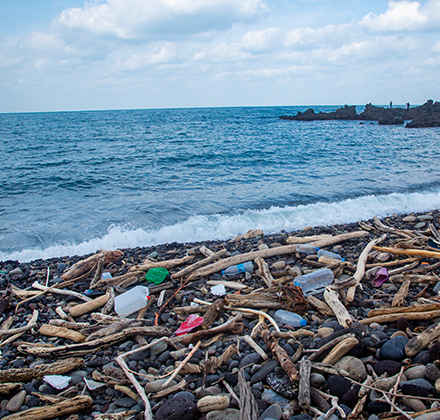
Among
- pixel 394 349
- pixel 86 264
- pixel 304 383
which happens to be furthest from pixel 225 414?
pixel 86 264

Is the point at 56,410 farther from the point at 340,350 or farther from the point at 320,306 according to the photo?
the point at 320,306

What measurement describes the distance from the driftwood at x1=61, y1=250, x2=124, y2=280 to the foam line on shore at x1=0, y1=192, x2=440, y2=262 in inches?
78.9

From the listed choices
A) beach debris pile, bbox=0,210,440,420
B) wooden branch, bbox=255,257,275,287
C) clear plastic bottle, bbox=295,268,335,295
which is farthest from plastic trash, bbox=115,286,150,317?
clear plastic bottle, bbox=295,268,335,295

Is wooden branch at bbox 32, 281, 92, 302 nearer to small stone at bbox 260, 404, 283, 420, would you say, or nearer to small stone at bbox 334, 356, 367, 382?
small stone at bbox 260, 404, 283, 420

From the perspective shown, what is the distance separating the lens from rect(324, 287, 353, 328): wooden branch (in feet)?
10.2

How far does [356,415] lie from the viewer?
196 cm

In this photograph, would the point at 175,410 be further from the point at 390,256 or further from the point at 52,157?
the point at 52,157

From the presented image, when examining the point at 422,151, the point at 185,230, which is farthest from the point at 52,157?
the point at 422,151

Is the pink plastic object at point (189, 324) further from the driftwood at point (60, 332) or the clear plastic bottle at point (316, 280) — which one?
the clear plastic bottle at point (316, 280)

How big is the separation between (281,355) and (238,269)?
2.06 metres

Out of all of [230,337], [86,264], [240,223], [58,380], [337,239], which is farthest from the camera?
[240,223]

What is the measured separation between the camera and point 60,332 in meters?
3.29

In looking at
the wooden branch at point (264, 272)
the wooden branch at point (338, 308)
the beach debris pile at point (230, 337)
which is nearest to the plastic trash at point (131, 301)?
the beach debris pile at point (230, 337)

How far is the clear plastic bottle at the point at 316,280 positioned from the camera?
4.02 m
